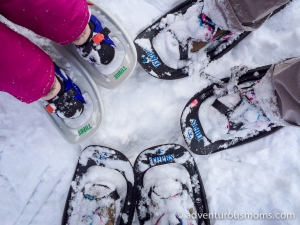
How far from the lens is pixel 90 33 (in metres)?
0.79

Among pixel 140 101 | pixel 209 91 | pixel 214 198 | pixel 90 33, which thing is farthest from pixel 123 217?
pixel 90 33

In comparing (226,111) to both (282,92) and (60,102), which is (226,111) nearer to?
(282,92)

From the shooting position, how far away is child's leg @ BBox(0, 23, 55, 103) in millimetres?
618

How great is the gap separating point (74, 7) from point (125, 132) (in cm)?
60

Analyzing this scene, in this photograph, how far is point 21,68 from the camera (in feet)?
2.10

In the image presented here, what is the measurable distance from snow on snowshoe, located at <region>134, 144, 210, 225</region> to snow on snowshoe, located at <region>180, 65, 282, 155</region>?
10 cm

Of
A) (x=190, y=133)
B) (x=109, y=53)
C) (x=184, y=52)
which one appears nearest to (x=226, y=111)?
(x=190, y=133)

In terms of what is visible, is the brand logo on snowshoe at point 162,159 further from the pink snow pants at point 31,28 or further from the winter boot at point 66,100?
the pink snow pants at point 31,28

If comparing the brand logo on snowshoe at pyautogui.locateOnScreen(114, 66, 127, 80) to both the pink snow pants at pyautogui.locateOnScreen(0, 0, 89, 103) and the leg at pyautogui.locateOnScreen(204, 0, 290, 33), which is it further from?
the leg at pyautogui.locateOnScreen(204, 0, 290, 33)

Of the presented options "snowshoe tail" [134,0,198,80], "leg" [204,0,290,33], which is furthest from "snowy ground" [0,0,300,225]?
"leg" [204,0,290,33]

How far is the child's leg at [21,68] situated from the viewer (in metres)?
0.62

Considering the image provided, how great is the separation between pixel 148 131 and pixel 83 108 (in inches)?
13.6

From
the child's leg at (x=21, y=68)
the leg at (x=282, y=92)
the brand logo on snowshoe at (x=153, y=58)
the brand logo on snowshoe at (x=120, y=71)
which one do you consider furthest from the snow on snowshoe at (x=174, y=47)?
the child's leg at (x=21, y=68)

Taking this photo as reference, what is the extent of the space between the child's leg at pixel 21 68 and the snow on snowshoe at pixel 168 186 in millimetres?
548
